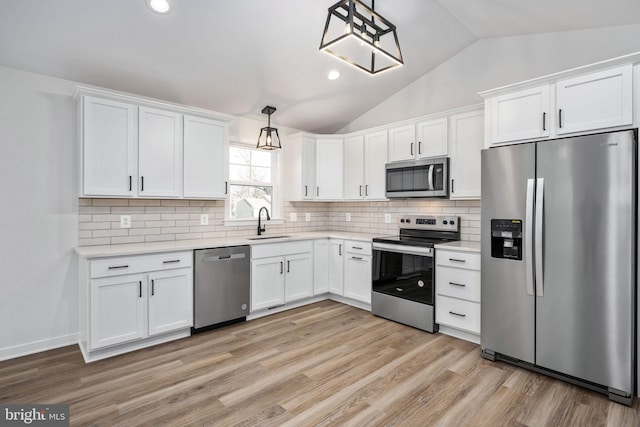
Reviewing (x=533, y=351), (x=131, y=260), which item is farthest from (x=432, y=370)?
(x=131, y=260)

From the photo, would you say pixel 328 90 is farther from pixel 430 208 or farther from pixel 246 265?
pixel 246 265

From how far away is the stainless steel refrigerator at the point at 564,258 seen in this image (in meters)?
2.21

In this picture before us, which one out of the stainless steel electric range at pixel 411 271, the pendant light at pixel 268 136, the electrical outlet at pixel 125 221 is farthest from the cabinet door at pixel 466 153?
the electrical outlet at pixel 125 221

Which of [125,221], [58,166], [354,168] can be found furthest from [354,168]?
[58,166]

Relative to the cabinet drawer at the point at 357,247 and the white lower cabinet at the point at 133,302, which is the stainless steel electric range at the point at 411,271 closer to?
the cabinet drawer at the point at 357,247

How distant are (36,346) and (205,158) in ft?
7.53

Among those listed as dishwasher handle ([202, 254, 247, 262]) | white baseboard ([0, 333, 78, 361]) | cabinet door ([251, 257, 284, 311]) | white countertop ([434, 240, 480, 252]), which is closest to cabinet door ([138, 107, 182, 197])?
dishwasher handle ([202, 254, 247, 262])

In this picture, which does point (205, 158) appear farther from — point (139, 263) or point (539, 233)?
point (539, 233)

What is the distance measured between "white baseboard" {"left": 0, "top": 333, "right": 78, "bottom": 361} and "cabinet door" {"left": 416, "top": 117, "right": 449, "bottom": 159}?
4028mm

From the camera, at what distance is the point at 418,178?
3.83 metres

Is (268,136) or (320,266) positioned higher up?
(268,136)

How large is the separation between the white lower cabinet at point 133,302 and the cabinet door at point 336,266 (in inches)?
73.0

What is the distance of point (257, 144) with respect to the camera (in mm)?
4391

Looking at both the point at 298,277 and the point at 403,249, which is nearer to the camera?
the point at 403,249
